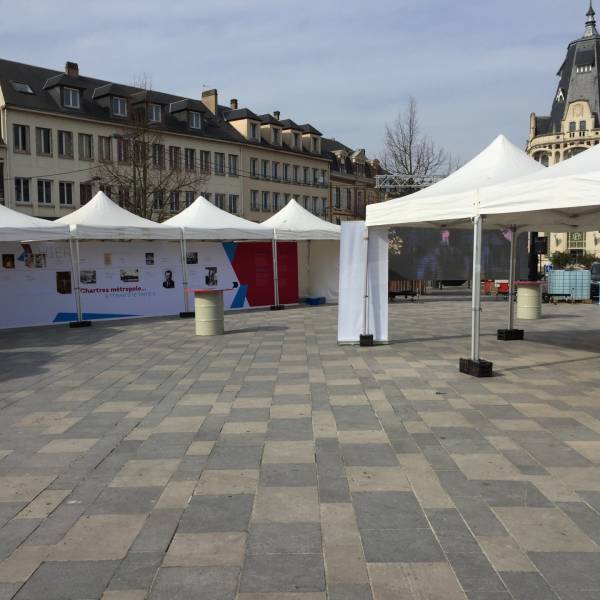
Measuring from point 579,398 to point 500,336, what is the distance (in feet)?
17.3

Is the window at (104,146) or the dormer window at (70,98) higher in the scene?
the dormer window at (70,98)

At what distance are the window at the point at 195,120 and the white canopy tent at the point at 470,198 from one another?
150ft

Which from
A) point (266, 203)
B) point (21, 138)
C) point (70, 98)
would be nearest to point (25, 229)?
point (21, 138)

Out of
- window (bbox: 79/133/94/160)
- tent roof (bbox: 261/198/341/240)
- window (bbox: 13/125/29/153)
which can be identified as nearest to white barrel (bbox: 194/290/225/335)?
tent roof (bbox: 261/198/341/240)

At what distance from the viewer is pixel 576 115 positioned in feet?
303

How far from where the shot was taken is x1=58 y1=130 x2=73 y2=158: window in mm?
43188

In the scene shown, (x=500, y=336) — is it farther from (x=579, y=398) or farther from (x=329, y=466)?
(x=329, y=466)

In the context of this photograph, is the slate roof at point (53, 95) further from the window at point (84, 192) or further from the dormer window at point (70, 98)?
the window at point (84, 192)

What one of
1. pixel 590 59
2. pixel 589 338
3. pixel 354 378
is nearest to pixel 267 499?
pixel 354 378

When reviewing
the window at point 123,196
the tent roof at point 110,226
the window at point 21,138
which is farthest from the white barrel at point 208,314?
the window at point 21,138

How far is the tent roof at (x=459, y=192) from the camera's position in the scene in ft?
28.3

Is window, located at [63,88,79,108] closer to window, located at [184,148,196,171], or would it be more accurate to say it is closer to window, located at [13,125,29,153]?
window, located at [13,125,29,153]

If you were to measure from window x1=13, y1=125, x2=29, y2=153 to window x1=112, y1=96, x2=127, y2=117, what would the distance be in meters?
7.38

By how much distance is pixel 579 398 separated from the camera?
7.20m
